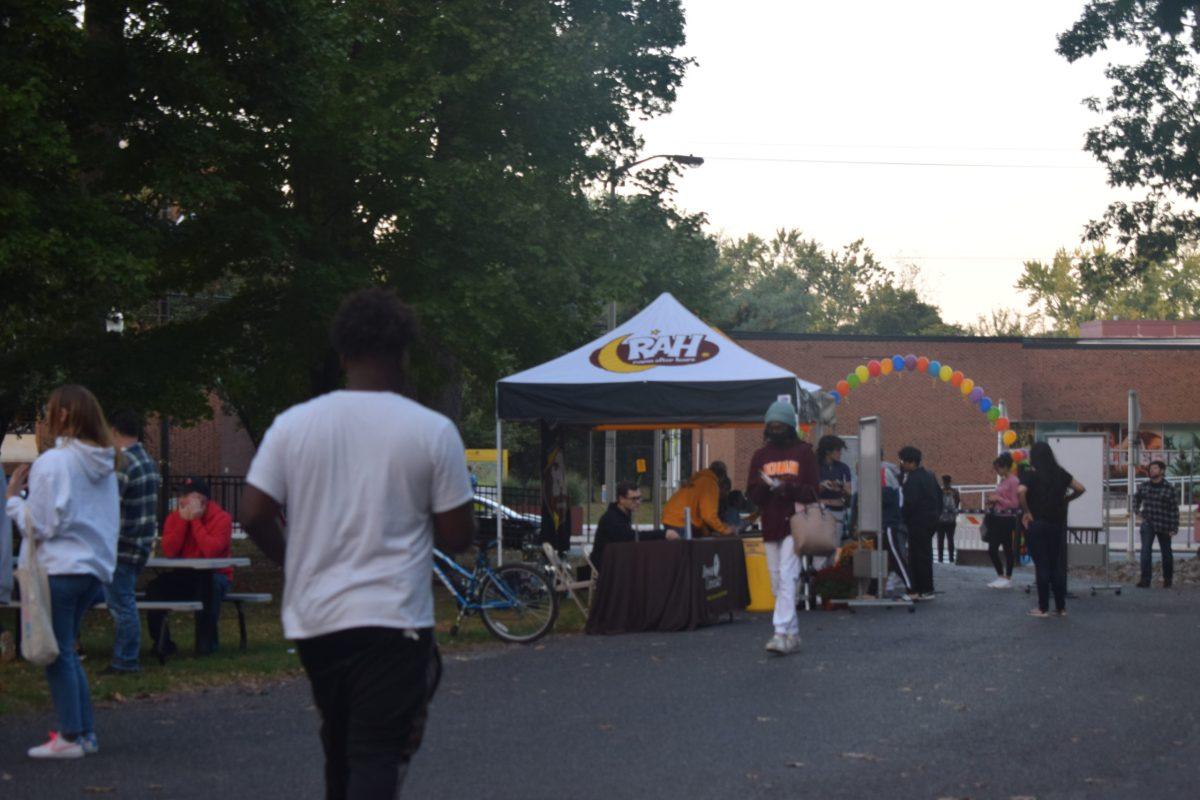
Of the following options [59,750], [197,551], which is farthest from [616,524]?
[59,750]

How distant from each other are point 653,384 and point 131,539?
7035 millimetres

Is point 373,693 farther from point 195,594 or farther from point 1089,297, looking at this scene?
point 1089,297

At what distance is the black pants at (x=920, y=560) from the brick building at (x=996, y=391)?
36.3 meters

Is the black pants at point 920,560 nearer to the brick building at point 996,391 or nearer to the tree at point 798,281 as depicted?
the brick building at point 996,391

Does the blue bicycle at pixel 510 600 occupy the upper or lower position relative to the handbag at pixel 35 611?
lower

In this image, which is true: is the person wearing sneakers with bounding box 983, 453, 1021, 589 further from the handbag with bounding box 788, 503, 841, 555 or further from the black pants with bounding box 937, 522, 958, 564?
the handbag with bounding box 788, 503, 841, 555

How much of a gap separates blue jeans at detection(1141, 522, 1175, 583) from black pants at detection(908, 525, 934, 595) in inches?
157

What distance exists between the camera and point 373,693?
176 inches

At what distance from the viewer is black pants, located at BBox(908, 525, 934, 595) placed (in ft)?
65.4

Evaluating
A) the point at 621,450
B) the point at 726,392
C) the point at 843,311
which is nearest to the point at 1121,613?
the point at 726,392

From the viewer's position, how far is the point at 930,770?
780cm

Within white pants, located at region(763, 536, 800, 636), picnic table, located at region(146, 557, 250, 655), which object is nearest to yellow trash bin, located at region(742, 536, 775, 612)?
white pants, located at region(763, 536, 800, 636)

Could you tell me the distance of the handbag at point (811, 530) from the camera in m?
12.9

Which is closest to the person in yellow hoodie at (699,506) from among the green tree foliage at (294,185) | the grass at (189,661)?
the grass at (189,661)
